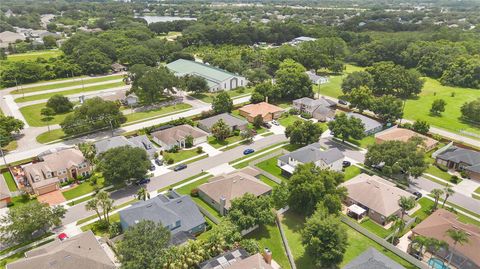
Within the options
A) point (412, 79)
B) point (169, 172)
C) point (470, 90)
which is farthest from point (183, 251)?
point (470, 90)

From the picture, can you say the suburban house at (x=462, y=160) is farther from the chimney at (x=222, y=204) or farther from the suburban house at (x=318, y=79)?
the suburban house at (x=318, y=79)

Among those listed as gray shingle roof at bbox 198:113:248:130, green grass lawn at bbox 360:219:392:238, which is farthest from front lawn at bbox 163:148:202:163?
green grass lawn at bbox 360:219:392:238

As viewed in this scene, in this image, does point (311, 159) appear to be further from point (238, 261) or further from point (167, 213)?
point (238, 261)

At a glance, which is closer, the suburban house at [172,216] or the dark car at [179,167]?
the suburban house at [172,216]

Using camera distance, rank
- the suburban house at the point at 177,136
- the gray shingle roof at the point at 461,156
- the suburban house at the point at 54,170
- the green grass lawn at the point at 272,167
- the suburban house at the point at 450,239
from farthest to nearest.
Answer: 1. the suburban house at the point at 177,136
2. the gray shingle roof at the point at 461,156
3. the green grass lawn at the point at 272,167
4. the suburban house at the point at 54,170
5. the suburban house at the point at 450,239

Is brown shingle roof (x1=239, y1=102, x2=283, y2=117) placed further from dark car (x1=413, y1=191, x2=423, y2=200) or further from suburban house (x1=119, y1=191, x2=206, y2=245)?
suburban house (x1=119, y1=191, x2=206, y2=245)

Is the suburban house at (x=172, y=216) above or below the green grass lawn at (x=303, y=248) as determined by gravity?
above

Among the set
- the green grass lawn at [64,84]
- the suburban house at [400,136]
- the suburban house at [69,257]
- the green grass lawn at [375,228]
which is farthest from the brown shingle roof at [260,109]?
the green grass lawn at [64,84]
